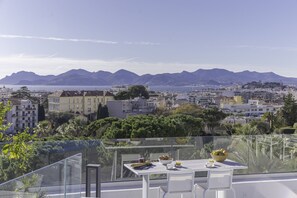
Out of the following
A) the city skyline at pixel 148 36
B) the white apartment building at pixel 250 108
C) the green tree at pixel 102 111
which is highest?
the city skyline at pixel 148 36

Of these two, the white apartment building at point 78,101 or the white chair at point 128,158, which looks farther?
the white apartment building at point 78,101

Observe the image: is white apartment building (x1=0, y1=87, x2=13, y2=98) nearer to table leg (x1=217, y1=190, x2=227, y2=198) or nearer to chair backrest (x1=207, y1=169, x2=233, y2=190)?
table leg (x1=217, y1=190, x2=227, y2=198)

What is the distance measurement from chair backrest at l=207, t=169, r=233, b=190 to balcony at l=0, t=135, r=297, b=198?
0.51 m

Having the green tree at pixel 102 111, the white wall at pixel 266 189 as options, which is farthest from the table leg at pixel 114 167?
the green tree at pixel 102 111

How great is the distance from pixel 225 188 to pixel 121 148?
1587 millimetres

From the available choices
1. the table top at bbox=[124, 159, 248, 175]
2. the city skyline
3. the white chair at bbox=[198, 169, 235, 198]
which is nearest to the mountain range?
the city skyline

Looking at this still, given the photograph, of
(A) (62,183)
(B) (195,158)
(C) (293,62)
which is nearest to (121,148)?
(B) (195,158)

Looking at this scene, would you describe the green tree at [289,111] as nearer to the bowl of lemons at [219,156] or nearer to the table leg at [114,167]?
the bowl of lemons at [219,156]

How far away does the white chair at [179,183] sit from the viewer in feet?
14.5

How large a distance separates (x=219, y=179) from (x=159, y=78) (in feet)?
70.8

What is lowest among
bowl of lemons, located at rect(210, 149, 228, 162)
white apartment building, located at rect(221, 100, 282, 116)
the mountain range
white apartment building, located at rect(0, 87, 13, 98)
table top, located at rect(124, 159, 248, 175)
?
white apartment building, located at rect(221, 100, 282, 116)

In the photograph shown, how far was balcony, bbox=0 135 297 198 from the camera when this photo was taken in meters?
5.20

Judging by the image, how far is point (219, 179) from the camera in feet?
15.3

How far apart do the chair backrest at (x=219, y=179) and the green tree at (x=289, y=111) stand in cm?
2346
